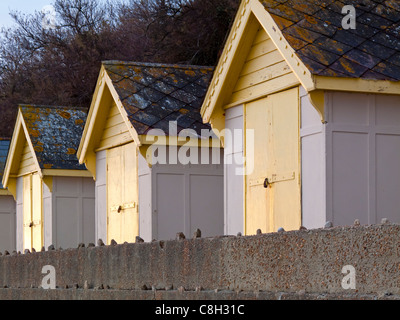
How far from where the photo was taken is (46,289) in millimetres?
15781

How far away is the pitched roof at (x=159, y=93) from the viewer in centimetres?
1673

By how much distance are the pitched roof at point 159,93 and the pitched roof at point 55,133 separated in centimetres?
454

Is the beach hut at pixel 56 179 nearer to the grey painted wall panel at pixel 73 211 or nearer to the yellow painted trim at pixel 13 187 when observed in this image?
the grey painted wall panel at pixel 73 211

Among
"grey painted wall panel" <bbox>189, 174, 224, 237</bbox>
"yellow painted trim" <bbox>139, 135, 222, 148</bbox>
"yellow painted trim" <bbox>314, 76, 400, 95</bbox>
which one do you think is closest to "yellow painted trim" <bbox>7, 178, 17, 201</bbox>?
"grey painted wall panel" <bbox>189, 174, 224, 237</bbox>

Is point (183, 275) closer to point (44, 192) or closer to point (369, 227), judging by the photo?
point (369, 227)

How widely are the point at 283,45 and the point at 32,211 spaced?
12.2m

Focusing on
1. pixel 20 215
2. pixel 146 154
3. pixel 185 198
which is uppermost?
pixel 146 154

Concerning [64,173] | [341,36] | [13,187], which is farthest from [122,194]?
[13,187]

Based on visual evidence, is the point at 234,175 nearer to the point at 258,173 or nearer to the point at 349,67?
the point at 258,173

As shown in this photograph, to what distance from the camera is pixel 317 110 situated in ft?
39.9

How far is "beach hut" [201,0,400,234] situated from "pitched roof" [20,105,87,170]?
8.03 m

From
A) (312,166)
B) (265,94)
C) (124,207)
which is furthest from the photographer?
(124,207)

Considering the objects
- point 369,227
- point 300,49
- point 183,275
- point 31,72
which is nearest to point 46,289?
point 183,275
